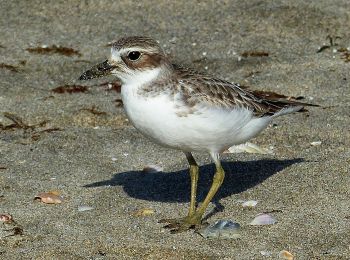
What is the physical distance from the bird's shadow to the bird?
26.2 inches

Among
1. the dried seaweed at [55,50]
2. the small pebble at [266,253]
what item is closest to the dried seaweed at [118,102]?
the dried seaweed at [55,50]

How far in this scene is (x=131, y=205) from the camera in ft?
24.4

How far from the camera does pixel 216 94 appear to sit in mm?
6883

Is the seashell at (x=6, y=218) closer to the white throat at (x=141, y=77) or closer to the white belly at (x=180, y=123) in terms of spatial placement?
the white belly at (x=180, y=123)

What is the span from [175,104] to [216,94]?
49 centimetres

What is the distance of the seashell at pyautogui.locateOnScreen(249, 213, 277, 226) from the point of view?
6938mm

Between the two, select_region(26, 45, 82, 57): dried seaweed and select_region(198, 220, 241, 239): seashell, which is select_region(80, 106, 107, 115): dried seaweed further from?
select_region(198, 220, 241, 239): seashell

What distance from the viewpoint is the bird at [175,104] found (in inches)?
258

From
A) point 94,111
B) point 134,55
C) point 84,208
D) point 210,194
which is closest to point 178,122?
point 134,55

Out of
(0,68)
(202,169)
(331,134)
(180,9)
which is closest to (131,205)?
(202,169)

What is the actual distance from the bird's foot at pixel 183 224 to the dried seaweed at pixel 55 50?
477 cm

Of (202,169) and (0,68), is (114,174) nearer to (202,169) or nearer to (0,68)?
(202,169)

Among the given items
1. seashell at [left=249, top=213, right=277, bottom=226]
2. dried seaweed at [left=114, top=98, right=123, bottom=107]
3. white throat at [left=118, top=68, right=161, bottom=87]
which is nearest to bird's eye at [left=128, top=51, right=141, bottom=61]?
white throat at [left=118, top=68, right=161, bottom=87]

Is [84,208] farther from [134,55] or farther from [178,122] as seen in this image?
[134,55]
